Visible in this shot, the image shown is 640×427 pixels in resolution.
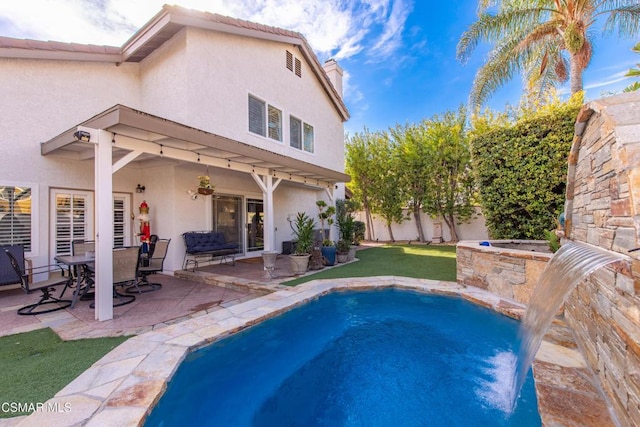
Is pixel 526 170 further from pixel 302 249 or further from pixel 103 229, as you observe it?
pixel 103 229

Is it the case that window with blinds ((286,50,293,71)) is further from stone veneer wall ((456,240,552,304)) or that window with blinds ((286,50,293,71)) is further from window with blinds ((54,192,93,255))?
stone veneer wall ((456,240,552,304))

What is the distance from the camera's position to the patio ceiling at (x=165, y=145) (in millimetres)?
4441

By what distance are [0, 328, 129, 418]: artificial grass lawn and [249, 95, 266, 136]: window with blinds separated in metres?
7.18

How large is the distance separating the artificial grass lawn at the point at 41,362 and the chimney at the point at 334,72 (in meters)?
14.0

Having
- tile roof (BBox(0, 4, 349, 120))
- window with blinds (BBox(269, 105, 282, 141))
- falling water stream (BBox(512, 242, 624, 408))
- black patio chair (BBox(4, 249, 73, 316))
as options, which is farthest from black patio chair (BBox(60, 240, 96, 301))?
falling water stream (BBox(512, 242, 624, 408))

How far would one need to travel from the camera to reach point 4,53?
6.21 metres

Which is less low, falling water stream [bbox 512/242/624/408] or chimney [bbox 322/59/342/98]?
chimney [bbox 322/59/342/98]

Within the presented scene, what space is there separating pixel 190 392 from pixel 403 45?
14551mm

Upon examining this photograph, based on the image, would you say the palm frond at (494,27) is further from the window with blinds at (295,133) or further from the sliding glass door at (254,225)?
the sliding glass door at (254,225)

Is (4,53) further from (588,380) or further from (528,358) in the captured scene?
(588,380)

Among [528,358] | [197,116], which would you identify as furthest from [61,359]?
[197,116]

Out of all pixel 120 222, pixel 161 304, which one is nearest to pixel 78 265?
pixel 161 304

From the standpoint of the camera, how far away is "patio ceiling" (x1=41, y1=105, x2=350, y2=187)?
4441mm

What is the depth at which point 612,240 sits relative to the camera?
8.26ft
